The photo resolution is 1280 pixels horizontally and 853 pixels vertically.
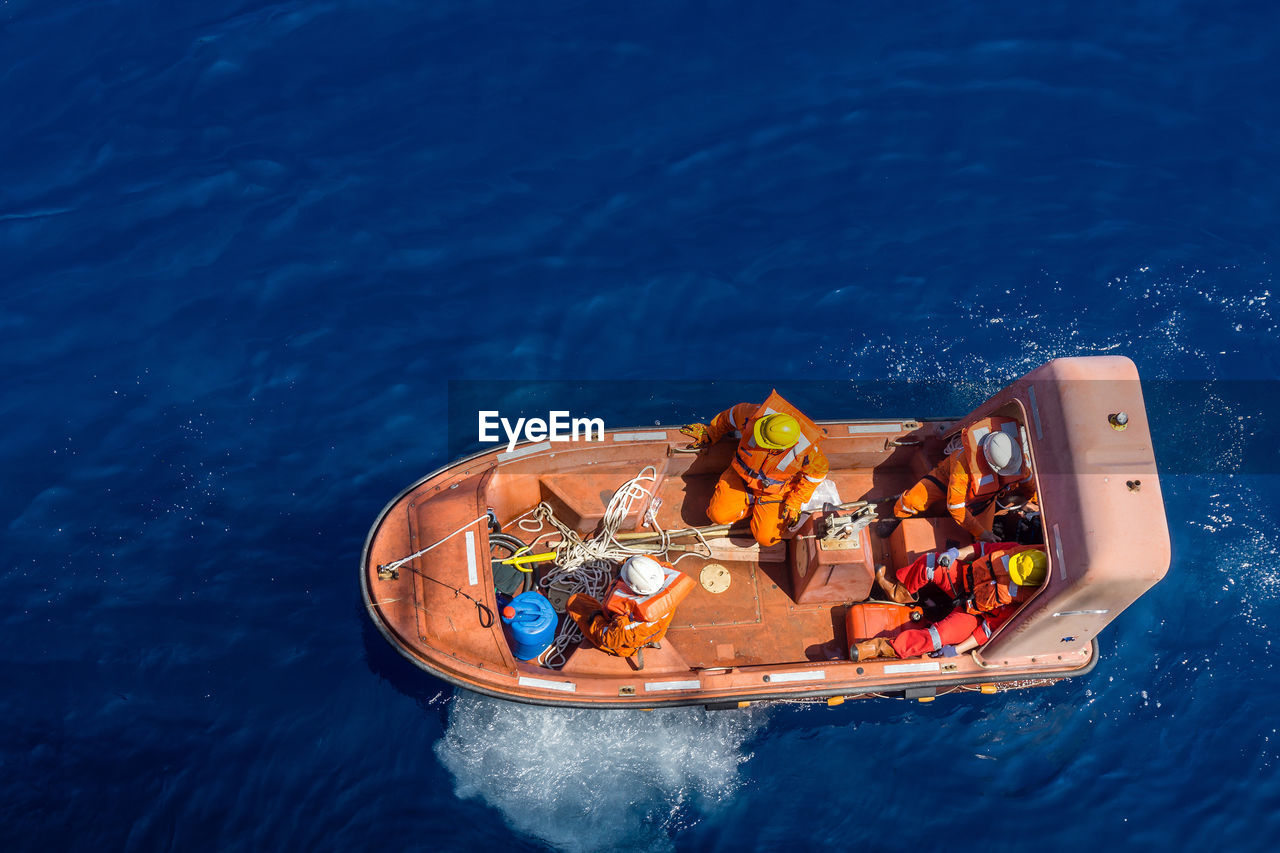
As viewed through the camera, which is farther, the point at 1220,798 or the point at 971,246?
the point at 971,246

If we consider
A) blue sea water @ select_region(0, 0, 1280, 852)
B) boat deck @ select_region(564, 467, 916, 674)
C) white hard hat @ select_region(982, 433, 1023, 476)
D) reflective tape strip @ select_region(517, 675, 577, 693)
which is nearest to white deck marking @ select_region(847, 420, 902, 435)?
boat deck @ select_region(564, 467, 916, 674)

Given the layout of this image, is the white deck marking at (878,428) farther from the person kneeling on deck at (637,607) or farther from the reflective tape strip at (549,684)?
Answer: the reflective tape strip at (549,684)

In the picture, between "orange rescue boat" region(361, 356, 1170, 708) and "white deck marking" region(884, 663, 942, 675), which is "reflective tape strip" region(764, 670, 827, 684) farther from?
"white deck marking" region(884, 663, 942, 675)

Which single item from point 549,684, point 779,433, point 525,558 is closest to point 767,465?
point 779,433

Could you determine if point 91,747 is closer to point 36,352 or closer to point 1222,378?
point 36,352

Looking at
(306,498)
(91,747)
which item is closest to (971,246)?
(306,498)

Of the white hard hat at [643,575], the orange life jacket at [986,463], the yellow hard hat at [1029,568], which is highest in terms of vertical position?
the orange life jacket at [986,463]

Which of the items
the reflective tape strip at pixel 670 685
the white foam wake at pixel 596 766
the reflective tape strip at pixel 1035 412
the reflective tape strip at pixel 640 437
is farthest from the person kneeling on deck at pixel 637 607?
the reflective tape strip at pixel 1035 412
